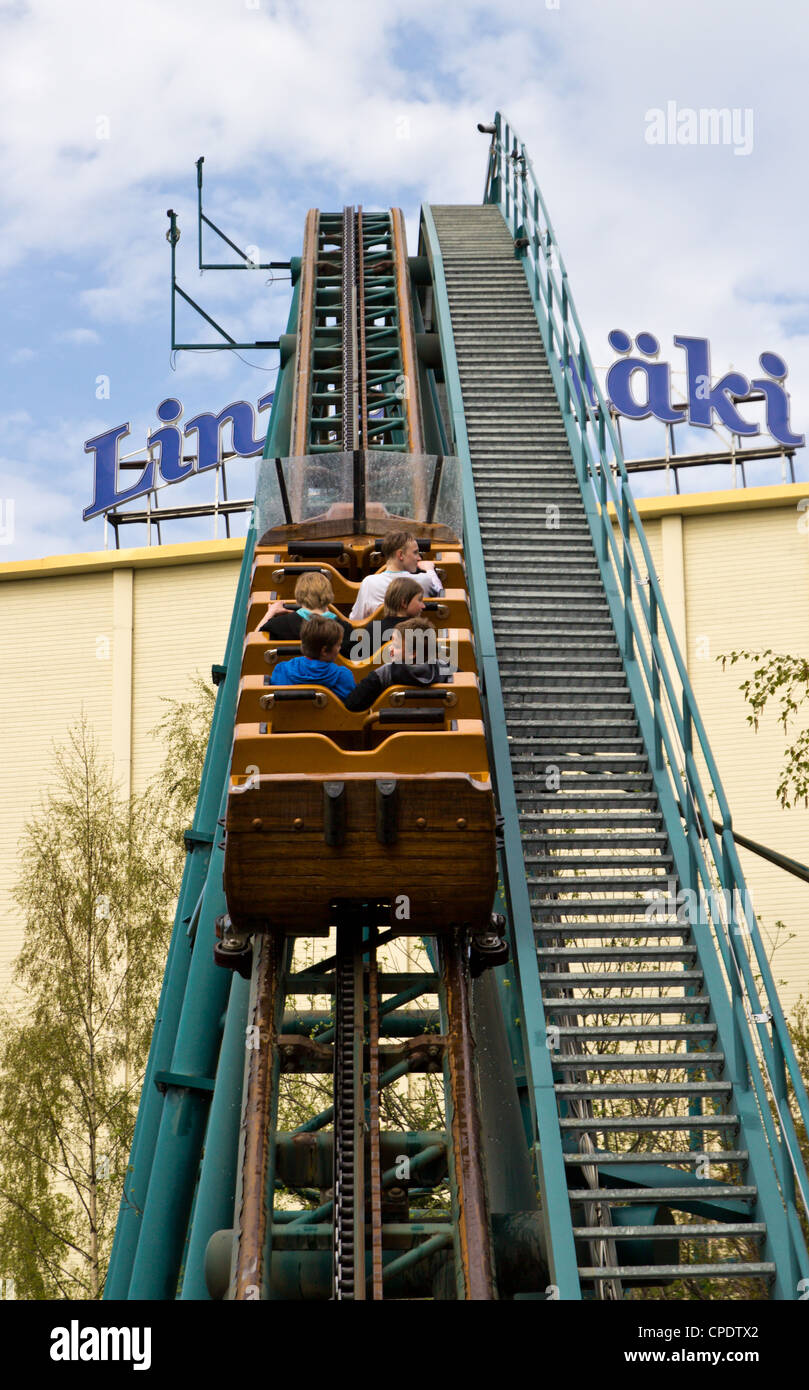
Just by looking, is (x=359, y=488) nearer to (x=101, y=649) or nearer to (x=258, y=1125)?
(x=258, y=1125)

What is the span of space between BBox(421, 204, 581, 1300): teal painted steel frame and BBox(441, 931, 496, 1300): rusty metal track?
0.37 meters

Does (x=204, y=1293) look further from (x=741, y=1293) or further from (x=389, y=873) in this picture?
(x=741, y=1293)

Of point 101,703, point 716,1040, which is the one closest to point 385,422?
point 716,1040

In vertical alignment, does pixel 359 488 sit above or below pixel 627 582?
above

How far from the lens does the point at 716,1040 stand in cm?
709

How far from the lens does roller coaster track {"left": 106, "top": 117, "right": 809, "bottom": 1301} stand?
6.04 m

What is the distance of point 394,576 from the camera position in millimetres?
7477

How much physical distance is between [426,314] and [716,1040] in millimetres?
10320

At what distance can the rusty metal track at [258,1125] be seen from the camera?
17.8 ft

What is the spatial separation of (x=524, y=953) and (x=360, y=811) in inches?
54.2

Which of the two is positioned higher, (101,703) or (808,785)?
(101,703)

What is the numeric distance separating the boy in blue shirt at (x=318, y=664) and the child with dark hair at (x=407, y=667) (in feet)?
0.28

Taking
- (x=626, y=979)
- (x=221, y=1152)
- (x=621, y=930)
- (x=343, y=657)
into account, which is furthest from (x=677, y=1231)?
(x=343, y=657)

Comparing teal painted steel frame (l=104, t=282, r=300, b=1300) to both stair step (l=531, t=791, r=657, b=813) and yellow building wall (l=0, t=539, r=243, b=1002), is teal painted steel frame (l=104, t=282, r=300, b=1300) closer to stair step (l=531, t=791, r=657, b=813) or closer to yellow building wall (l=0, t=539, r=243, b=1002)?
stair step (l=531, t=791, r=657, b=813)
